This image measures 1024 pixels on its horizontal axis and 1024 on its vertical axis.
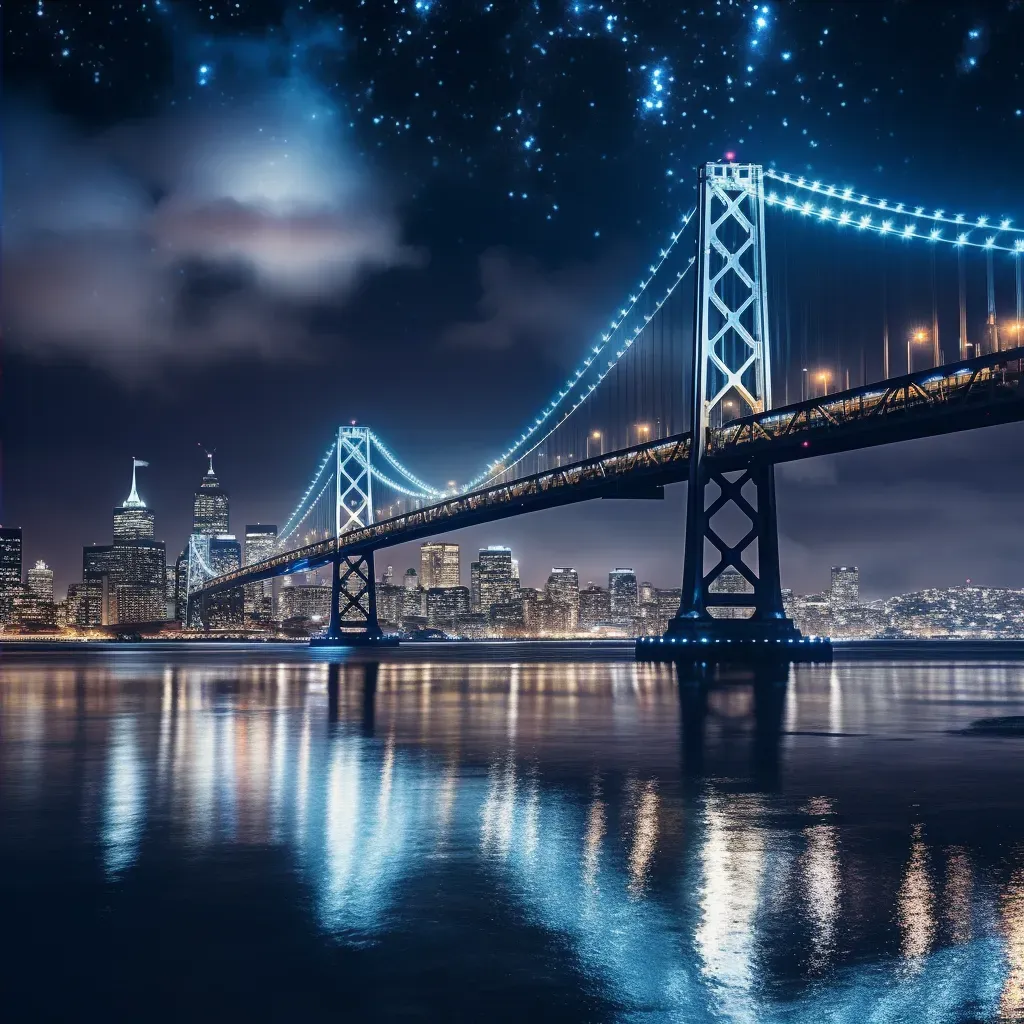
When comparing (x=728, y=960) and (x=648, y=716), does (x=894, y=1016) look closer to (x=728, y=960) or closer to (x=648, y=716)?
(x=728, y=960)

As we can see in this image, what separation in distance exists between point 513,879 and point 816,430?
37.0m

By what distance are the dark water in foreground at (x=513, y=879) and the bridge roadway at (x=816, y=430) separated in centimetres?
2135

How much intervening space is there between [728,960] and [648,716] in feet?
56.8

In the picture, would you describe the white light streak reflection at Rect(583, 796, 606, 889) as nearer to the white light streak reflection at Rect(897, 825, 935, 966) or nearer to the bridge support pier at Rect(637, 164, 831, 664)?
the white light streak reflection at Rect(897, 825, 935, 966)

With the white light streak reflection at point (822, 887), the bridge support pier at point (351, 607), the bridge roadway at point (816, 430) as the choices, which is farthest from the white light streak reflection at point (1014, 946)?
the bridge support pier at point (351, 607)

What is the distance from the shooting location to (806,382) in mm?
46562

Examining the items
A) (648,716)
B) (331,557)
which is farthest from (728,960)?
(331,557)

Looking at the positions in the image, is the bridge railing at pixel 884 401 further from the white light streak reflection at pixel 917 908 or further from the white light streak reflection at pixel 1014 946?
the white light streak reflection at pixel 1014 946

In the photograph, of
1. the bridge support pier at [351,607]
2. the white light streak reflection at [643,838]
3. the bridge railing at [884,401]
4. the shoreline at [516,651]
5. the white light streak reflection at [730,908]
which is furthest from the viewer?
the bridge support pier at [351,607]

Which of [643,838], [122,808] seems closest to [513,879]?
[643,838]

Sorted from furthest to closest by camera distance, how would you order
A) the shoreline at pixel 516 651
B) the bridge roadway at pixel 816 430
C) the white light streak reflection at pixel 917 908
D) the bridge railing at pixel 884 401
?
1. the shoreline at pixel 516 651
2. the bridge roadway at pixel 816 430
3. the bridge railing at pixel 884 401
4. the white light streak reflection at pixel 917 908

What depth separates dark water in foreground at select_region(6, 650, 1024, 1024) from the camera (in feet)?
18.2

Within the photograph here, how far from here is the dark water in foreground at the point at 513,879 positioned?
218 inches

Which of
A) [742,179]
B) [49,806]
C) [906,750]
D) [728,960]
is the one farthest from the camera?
[742,179]
